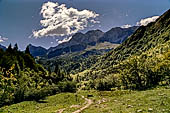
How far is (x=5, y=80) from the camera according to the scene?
10930mm

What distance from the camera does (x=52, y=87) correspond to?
106 meters

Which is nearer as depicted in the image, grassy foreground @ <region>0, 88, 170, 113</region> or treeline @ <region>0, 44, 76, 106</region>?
treeline @ <region>0, 44, 76, 106</region>

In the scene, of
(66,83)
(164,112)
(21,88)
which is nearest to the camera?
(164,112)

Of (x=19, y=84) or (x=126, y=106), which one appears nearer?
(x=126, y=106)

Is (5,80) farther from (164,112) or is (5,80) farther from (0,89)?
(164,112)

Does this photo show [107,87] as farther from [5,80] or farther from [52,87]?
[5,80]

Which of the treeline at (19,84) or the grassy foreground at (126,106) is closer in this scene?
the treeline at (19,84)

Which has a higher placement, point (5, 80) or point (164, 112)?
point (5, 80)

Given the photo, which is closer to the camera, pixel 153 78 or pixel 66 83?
pixel 153 78

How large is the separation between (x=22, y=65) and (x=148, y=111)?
98184 millimetres

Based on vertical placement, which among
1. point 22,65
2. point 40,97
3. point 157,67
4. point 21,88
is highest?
point 22,65

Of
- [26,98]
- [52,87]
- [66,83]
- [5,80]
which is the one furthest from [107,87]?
[5,80]

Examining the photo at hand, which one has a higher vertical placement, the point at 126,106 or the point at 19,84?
the point at 19,84

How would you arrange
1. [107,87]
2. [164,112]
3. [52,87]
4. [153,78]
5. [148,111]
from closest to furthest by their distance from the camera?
[164,112] → [148,111] → [153,78] → [52,87] → [107,87]
